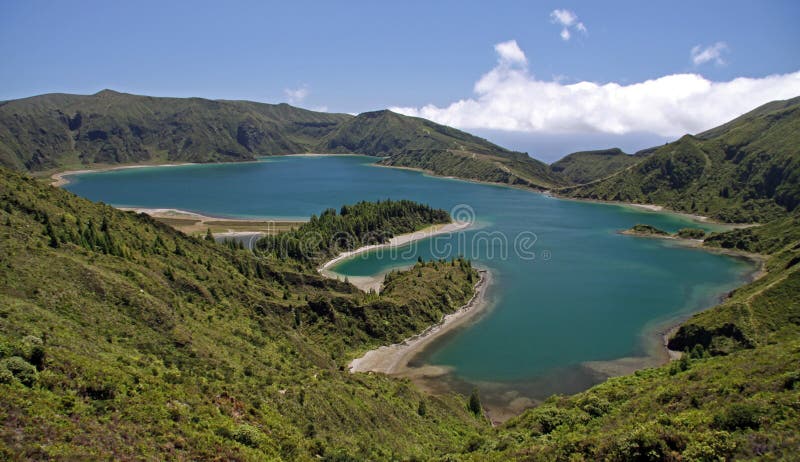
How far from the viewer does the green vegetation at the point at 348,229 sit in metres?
128

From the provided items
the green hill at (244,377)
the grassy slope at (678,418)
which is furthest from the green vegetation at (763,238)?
the grassy slope at (678,418)

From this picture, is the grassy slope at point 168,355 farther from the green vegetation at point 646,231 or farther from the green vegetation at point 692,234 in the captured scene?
the green vegetation at point 692,234

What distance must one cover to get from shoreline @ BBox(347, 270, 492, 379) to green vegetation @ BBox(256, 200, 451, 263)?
1961 inches

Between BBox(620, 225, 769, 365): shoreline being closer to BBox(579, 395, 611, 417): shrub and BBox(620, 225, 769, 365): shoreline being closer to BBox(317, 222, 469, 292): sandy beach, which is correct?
BBox(579, 395, 611, 417): shrub

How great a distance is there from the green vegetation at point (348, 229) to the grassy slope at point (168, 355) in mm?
45012

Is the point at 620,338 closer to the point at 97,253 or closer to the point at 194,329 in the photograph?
the point at 194,329

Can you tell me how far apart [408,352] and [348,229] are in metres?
78.2

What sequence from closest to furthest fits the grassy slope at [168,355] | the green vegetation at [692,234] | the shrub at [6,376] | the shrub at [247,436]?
the shrub at [6,376]
the grassy slope at [168,355]
the shrub at [247,436]
the green vegetation at [692,234]

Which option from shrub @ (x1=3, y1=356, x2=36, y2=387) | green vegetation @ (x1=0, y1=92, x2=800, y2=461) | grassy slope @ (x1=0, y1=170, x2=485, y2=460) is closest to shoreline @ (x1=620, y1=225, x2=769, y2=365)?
green vegetation @ (x1=0, y1=92, x2=800, y2=461)

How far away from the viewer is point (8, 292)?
36.6 meters

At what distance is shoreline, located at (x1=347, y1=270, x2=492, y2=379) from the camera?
70875 mm

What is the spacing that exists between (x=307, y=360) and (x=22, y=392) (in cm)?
3619

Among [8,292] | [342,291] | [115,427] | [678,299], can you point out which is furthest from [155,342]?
[678,299]

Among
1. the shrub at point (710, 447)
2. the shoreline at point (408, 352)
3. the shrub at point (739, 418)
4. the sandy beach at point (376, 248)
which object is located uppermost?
the shrub at point (739, 418)
